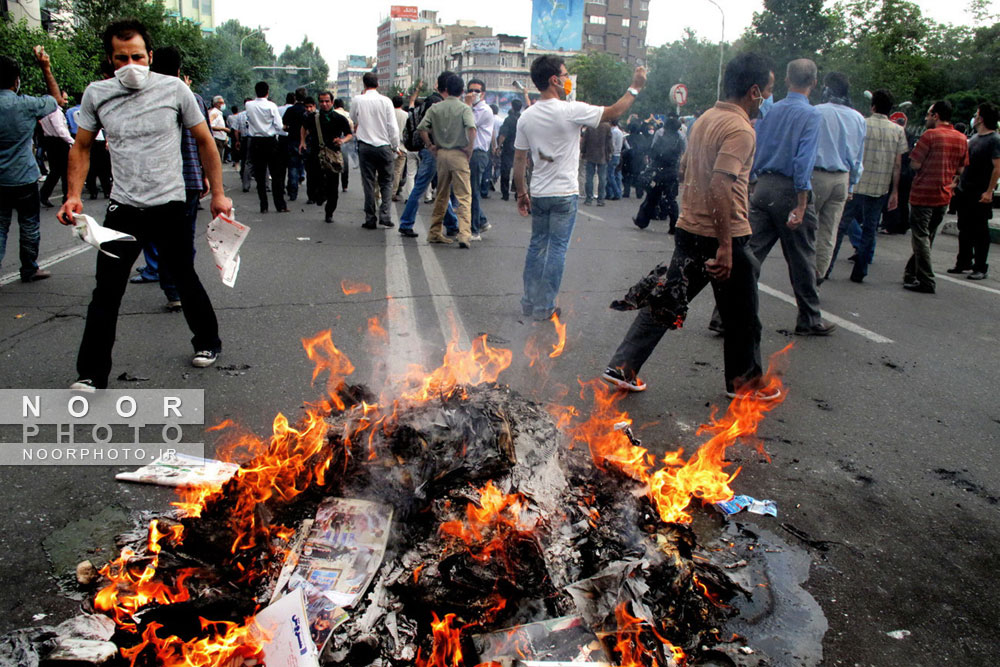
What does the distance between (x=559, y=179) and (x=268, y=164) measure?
322 inches

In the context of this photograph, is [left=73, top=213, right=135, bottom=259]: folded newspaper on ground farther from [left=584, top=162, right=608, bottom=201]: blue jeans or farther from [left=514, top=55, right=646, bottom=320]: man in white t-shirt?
[left=584, top=162, right=608, bottom=201]: blue jeans

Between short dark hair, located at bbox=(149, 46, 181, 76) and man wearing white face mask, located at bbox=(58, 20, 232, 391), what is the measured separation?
4.49 ft

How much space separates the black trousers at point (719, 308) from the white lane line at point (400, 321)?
1.43m

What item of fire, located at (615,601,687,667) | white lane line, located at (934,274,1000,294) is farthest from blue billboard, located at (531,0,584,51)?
fire, located at (615,601,687,667)

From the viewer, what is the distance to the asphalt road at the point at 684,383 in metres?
2.74

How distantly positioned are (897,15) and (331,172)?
142ft

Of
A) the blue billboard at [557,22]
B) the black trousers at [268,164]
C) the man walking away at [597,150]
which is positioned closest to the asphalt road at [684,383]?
the black trousers at [268,164]

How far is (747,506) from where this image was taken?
331 cm

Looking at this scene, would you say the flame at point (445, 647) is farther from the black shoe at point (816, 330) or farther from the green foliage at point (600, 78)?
the green foliage at point (600, 78)

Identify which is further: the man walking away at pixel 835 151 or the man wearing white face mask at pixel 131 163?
the man walking away at pixel 835 151

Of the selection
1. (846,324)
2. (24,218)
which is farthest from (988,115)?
(24,218)

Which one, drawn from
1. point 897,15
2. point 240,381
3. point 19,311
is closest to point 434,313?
point 240,381

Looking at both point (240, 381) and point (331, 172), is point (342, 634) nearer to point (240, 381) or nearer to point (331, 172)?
point (240, 381)

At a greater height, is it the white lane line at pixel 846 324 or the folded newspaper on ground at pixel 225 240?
the folded newspaper on ground at pixel 225 240
